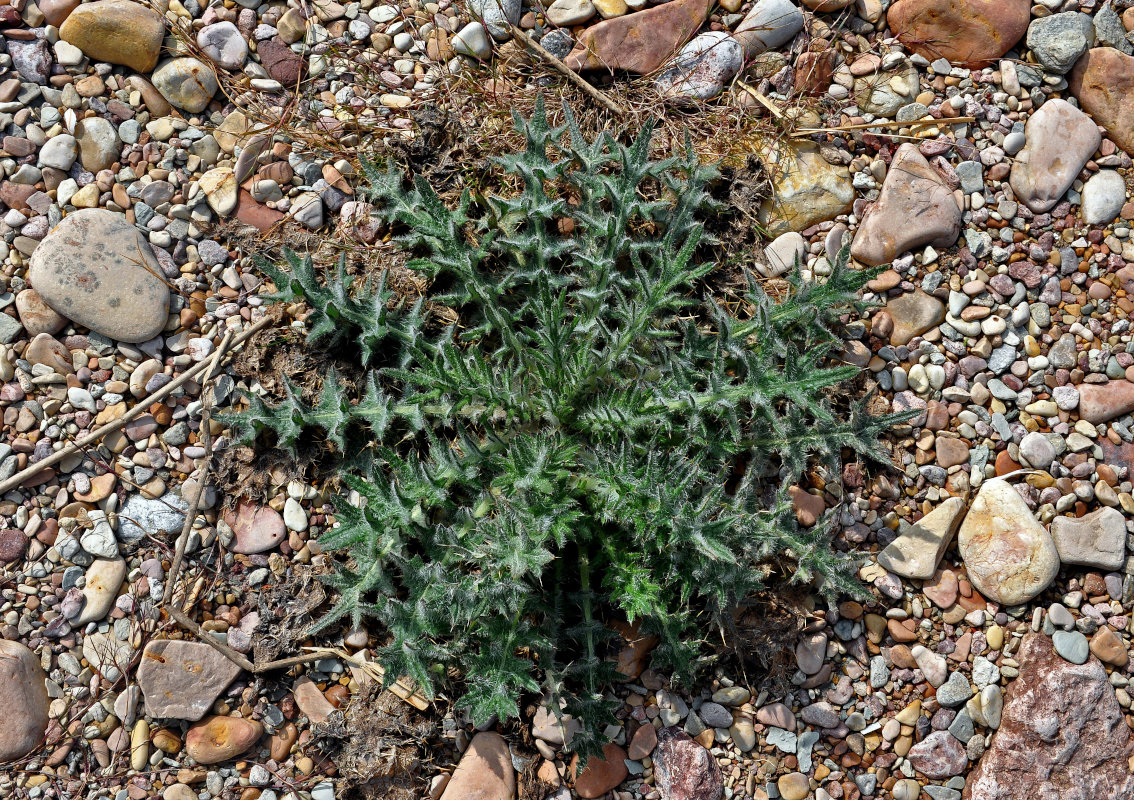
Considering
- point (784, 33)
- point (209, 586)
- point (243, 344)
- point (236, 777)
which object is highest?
point (784, 33)

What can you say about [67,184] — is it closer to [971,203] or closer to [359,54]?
[359,54]

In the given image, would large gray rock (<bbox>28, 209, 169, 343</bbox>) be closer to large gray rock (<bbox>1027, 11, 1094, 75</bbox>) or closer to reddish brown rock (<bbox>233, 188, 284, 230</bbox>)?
reddish brown rock (<bbox>233, 188, 284, 230</bbox>)

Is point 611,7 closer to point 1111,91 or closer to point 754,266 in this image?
point 754,266

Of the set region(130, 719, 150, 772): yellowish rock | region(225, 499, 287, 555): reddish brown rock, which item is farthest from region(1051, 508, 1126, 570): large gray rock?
region(130, 719, 150, 772): yellowish rock

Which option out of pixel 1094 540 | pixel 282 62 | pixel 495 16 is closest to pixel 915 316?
pixel 1094 540

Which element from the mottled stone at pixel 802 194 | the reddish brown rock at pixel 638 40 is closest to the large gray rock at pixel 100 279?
the reddish brown rock at pixel 638 40

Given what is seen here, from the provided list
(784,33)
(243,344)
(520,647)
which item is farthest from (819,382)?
(243,344)
